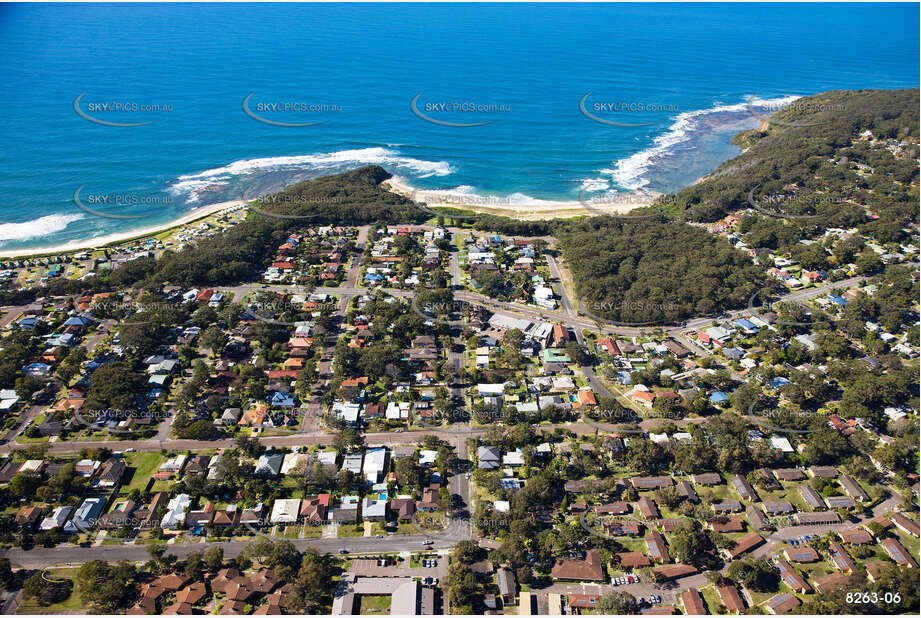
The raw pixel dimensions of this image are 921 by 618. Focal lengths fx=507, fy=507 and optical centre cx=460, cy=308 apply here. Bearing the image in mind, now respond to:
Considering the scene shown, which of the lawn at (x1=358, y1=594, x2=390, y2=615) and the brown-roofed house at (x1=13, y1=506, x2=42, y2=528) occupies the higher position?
the brown-roofed house at (x1=13, y1=506, x2=42, y2=528)

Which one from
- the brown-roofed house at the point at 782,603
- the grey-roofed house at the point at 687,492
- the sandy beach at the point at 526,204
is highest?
the sandy beach at the point at 526,204

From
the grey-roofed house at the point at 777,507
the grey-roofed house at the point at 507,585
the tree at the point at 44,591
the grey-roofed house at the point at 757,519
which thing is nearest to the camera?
the tree at the point at 44,591

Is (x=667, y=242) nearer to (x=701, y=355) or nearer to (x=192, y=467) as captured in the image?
(x=701, y=355)

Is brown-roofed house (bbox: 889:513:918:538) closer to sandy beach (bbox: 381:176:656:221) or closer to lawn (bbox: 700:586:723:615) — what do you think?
lawn (bbox: 700:586:723:615)

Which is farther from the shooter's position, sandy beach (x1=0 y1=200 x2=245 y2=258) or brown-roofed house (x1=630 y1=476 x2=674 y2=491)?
sandy beach (x1=0 y1=200 x2=245 y2=258)

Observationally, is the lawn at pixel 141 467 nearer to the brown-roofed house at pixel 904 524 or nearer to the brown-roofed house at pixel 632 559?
the brown-roofed house at pixel 632 559

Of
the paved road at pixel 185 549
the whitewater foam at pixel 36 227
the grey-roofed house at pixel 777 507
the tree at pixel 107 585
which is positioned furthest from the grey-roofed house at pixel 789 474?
the whitewater foam at pixel 36 227

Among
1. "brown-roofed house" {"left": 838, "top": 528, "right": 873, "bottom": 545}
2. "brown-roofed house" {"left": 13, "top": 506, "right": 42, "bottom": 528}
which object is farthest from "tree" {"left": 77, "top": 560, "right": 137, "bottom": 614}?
"brown-roofed house" {"left": 838, "top": 528, "right": 873, "bottom": 545}

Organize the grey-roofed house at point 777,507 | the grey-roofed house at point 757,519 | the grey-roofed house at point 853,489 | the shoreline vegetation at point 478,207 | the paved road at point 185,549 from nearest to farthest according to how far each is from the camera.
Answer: the paved road at point 185,549 < the grey-roofed house at point 757,519 < the grey-roofed house at point 777,507 < the grey-roofed house at point 853,489 < the shoreline vegetation at point 478,207

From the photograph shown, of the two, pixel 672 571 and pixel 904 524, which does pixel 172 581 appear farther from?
pixel 904 524
